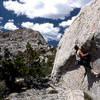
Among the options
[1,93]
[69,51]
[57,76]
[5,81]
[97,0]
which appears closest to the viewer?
[97,0]

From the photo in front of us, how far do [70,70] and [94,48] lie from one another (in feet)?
13.9

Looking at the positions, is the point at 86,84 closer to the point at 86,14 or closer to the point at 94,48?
the point at 94,48

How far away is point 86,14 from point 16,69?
15.9 meters

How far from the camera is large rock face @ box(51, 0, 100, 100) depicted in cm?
1263

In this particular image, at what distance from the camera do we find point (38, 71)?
3122cm

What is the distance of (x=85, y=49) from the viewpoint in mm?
13453

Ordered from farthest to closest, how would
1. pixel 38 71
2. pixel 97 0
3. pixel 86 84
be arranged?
pixel 38 71 → pixel 97 0 → pixel 86 84

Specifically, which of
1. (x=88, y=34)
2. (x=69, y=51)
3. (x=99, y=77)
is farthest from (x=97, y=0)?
(x=99, y=77)

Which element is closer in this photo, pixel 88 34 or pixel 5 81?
pixel 88 34

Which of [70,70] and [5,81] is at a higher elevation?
[70,70]

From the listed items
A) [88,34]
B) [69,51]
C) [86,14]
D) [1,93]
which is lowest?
[1,93]

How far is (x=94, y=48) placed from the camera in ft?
42.3

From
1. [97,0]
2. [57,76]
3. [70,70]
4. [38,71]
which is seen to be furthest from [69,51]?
[38,71]

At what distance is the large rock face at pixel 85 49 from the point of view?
12633 mm
